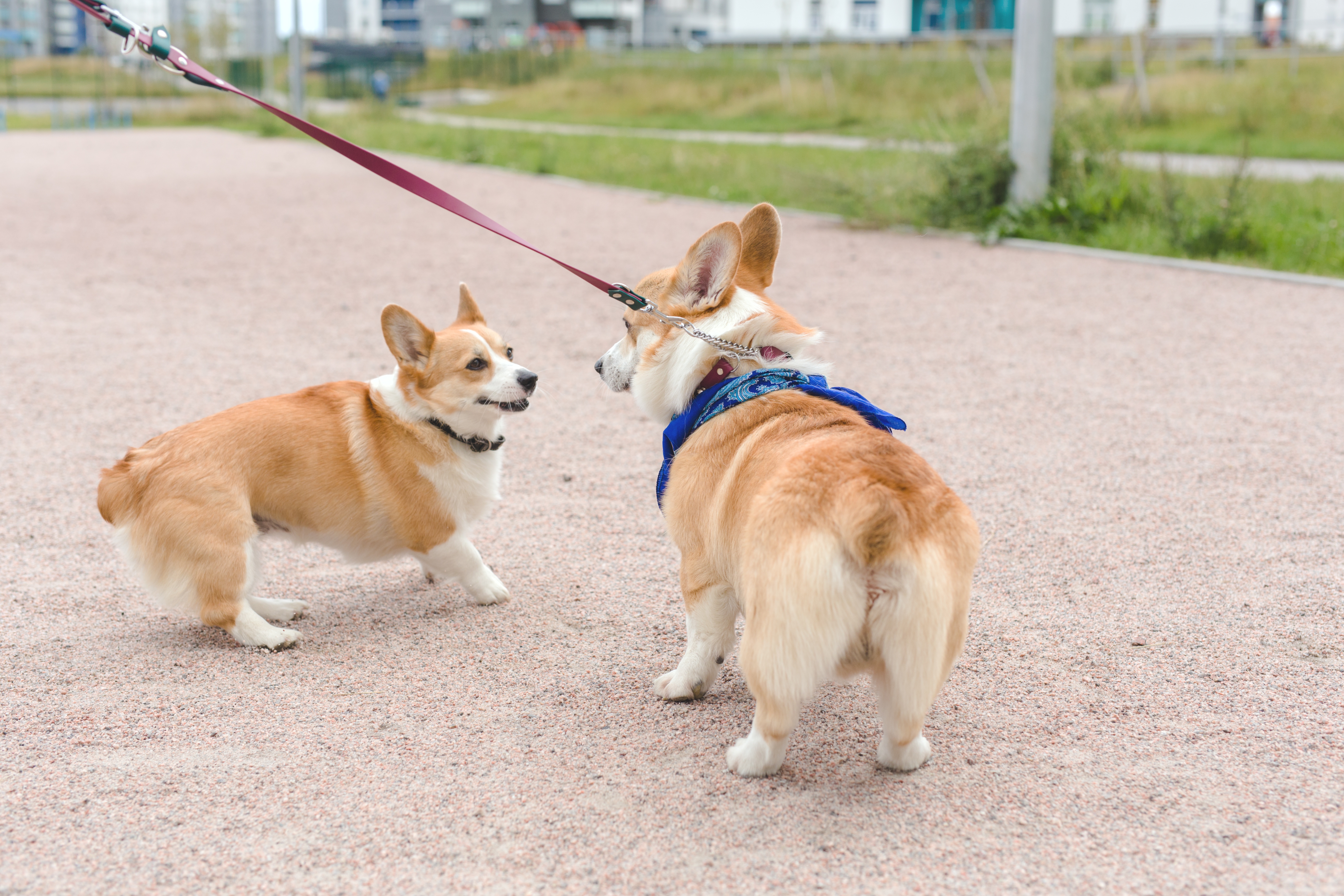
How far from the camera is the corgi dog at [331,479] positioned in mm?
3186

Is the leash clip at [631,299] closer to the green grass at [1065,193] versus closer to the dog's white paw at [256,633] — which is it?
the dog's white paw at [256,633]

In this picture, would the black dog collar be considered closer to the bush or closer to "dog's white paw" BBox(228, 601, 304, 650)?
"dog's white paw" BBox(228, 601, 304, 650)

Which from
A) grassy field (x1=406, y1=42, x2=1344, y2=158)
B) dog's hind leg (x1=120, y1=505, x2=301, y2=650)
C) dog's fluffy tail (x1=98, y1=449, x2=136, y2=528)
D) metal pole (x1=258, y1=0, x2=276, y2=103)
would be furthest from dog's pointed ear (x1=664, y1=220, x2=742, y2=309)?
metal pole (x1=258, y1=0, x2=276, y2=103)

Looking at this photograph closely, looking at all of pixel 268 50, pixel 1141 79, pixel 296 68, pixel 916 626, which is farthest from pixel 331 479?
pixel 268 50

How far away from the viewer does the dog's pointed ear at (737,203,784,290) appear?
3.05m

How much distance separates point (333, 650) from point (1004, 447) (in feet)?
10.4

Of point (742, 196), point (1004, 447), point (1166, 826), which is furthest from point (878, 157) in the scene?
point (1166, 826)

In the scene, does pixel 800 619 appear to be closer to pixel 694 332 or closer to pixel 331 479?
pixel 694 332

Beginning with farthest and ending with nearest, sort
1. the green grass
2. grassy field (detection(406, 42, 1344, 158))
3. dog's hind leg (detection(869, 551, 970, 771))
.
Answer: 1. grassy field (detection(406, 42, 1344, 158))
2. the green grass
3. dog's hind leg (detection(869, 551, 970, 771))

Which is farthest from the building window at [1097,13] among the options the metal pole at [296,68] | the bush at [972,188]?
the bush at [972,188]

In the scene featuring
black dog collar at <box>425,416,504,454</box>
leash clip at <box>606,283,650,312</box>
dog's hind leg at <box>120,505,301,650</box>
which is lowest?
dog's hind leg at <box>120,505,301,650</box>

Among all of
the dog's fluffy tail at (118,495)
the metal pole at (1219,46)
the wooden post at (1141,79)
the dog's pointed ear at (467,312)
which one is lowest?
the dog's fluffy tail at (118,495)

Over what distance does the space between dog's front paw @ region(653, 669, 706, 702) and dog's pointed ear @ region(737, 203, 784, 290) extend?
104 cm

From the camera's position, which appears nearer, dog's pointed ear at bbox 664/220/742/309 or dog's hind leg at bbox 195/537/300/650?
dog's pointed ear at bbox 664/220/742/309
